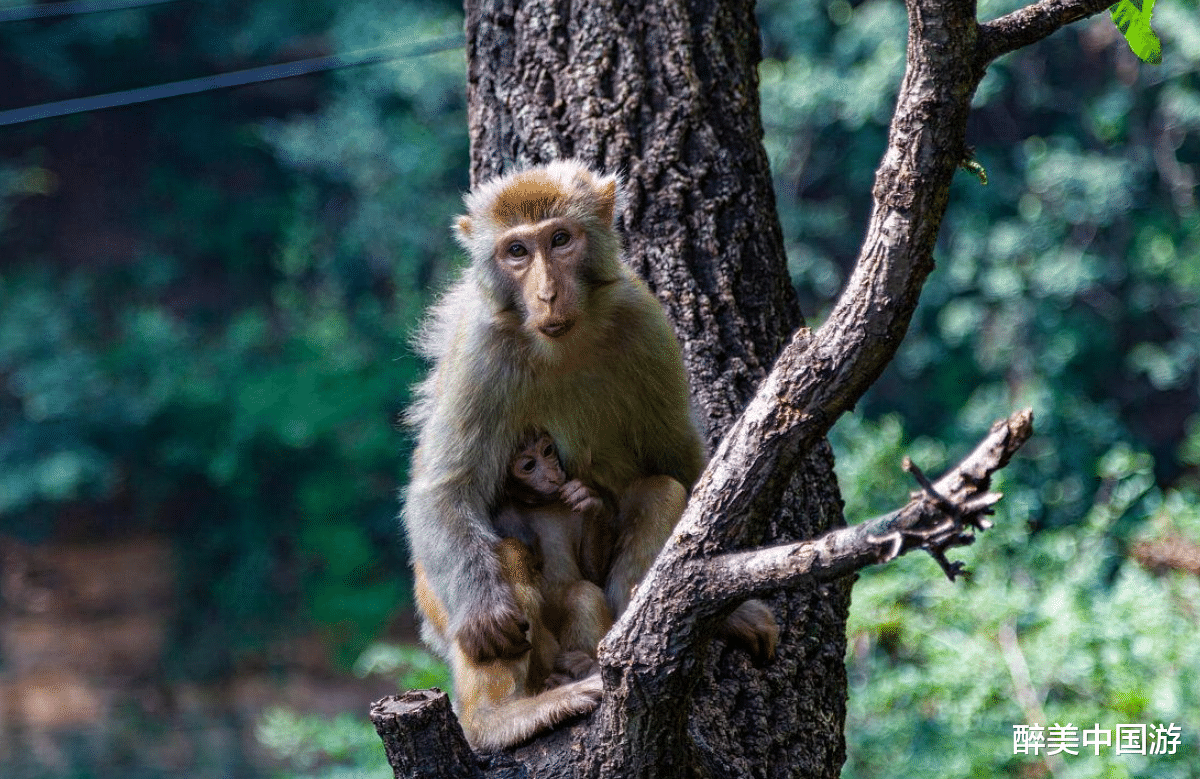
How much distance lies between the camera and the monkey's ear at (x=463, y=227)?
3426mm

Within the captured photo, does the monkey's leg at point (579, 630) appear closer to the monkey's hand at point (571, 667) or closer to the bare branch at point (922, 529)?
the monkey's hand at point (571, 667)

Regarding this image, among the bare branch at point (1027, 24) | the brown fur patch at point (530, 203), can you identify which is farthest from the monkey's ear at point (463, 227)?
the bare branch at point (1027, 24)

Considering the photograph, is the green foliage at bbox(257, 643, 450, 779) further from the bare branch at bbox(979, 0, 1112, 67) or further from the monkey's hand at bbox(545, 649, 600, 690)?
the bare branch at bbox(979, 0, 1112, 67)

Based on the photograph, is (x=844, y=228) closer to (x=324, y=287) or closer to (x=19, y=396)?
(x=324, y=287)

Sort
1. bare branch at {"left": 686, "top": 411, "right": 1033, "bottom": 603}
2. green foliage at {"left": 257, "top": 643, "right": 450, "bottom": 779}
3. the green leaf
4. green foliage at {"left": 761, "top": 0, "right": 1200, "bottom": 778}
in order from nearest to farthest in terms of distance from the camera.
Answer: bare branch at {"left": 686, "top": 411, "right": 1033, "bottom": 603} < the green leaf < green foliage at {"left": 257, "top": 643, "right": 450, "bottom": 779} < green foliage at {"left": 761, "top": 0, "right": 1200, "bottom": 778}

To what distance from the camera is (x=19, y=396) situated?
1162 centimetres

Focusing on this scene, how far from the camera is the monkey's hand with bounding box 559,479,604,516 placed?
3361mm

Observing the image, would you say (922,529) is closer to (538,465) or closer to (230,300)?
(538,465)

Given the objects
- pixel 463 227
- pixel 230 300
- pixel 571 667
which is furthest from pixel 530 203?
pixel 230 300

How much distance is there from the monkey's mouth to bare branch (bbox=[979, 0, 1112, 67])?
1.25 meters

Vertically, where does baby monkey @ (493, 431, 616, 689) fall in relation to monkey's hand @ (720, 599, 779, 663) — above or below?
above

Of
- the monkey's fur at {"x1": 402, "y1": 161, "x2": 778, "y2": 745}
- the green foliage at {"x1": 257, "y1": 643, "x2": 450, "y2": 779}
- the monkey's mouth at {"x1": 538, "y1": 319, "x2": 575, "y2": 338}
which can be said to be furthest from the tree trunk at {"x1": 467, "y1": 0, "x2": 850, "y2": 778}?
the green foliage at {"x1": 257, "y1": 643, "x2": 450, "y2": 779}

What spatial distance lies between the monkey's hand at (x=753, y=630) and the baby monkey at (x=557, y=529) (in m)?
0.34

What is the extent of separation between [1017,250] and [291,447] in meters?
7.06
